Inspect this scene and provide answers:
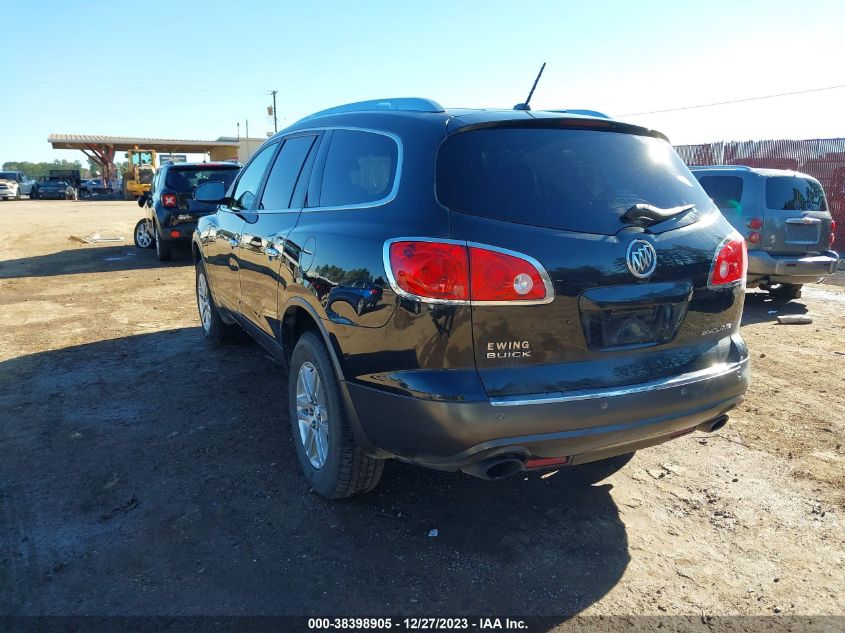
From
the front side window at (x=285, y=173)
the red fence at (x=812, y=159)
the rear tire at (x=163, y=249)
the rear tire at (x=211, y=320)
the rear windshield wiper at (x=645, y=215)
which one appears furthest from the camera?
the red fence at (x=812, y=159)

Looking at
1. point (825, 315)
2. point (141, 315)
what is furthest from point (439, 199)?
point (825, 315)

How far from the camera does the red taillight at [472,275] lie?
246cm

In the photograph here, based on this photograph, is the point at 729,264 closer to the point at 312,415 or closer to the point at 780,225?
the point at 312,415

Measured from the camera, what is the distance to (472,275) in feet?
8.06

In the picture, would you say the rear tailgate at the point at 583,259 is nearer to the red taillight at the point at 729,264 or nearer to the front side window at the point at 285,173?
the red taillight at the point at 729,264

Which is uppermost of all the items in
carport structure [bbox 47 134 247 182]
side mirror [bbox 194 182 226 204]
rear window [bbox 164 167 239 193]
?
carport structure [bbox 47 134 247 182]

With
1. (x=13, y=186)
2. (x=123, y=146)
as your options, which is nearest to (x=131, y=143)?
(x=123, y=146)

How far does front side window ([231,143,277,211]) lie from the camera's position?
465cm

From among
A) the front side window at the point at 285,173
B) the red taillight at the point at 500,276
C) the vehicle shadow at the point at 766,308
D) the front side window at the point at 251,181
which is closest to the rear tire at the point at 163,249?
the front side window at the point at 251,181

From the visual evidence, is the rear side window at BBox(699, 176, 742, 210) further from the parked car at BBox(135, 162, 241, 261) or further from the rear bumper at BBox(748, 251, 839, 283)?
the parked car at BBox(135, 162, 241, 261)

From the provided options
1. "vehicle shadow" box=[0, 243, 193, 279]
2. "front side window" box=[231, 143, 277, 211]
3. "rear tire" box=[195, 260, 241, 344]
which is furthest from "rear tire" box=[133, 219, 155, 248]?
"front side window" box=[231, 143, 277, 211]

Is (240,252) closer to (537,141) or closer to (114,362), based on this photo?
(114,362)

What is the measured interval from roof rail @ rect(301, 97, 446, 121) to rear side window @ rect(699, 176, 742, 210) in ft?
21.0

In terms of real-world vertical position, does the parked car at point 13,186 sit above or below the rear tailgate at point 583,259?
above
